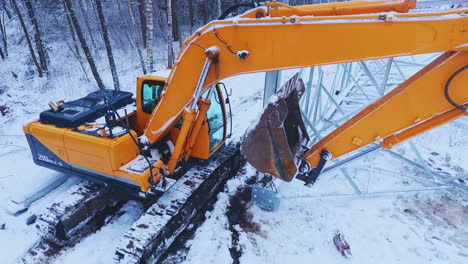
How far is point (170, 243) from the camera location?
388 centimetres

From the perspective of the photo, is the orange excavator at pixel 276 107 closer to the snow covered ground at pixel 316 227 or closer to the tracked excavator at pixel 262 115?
the tracked excavator at pixel 262 115

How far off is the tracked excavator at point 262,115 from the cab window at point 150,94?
0.8 inches

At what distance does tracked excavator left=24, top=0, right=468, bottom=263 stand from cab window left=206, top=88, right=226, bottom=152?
18 millimetres

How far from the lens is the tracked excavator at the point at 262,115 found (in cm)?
249

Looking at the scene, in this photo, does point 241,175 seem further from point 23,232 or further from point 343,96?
point 343,96

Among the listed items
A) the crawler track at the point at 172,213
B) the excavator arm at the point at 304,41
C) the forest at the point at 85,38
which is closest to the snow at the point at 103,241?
the crawler track at the point at 172,213

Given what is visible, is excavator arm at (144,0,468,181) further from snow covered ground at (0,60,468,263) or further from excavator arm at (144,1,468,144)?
snow covered ground at (0,60,468,263)

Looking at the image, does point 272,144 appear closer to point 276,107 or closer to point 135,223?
point 276,107

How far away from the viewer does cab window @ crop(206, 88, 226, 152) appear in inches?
187

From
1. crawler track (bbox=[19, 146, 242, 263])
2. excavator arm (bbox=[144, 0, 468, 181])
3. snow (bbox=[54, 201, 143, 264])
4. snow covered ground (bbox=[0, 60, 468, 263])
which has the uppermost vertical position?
excavator arm (bbox=[144, 0, 468, 181])

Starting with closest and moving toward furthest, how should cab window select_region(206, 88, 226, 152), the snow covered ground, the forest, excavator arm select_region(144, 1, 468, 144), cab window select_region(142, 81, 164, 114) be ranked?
1. excavator arm select_region(144, 1, 468, 144)
2. the snow covered ground
3. cab window select_region(142, 81, 164, 114)
4. cab window select_region(206, 88, 226, 152)
5. the forest

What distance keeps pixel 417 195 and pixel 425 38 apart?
3430mm

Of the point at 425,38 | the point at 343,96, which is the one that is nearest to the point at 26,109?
the point at 343,96

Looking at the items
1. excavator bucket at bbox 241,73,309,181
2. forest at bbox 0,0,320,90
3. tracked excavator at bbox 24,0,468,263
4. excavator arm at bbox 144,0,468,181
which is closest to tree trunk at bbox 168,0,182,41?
forest at bbox 0,0,320,90
